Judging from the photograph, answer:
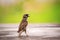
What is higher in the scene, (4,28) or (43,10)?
(43,10)

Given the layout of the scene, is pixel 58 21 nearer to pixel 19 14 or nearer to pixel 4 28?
pixel 19 14

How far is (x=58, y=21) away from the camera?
380 centimetres

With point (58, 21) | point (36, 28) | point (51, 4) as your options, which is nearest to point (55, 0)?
point (51, 4)

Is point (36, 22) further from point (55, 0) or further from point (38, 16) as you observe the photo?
point (55, 0)

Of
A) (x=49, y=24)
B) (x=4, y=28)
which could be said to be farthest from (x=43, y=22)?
(x=4, y=28)

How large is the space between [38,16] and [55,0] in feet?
1.32

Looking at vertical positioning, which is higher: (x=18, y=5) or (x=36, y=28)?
(x=18, y=5)

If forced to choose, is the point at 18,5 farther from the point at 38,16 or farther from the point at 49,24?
the point at 49,24

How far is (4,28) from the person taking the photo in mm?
3691

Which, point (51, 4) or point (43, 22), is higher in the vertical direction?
point (51, 4)

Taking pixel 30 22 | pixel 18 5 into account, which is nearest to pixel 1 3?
pixel 18 5

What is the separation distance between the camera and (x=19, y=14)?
3768 mm

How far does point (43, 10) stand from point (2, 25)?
29.6 inches

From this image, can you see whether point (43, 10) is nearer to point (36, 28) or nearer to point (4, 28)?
point (36, 28)
